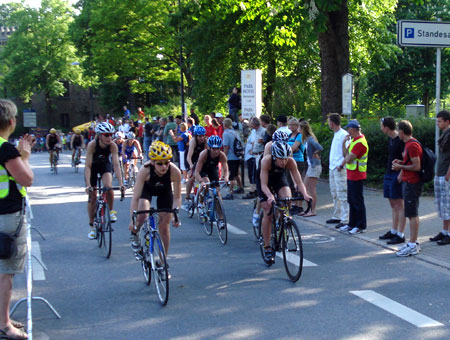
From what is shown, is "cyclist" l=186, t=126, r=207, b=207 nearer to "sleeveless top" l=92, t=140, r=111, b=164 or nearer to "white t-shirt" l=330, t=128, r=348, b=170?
"sleeveless top" l=92, t=140, r=111, b=164

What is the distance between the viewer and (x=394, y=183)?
939 cm

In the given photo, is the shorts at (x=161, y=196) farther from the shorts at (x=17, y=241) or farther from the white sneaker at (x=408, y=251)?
the white sneaker at (x=408, y=251)

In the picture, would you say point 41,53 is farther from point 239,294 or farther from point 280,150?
point 239,294

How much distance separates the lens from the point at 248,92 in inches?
726

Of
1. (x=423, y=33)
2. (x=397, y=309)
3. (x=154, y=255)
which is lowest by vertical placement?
(x=397, y=309)

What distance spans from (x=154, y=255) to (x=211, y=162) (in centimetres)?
404

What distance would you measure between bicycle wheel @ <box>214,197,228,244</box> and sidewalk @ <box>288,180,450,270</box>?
2.23 m

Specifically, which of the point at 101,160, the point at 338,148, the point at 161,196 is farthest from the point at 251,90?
the point at 161,196

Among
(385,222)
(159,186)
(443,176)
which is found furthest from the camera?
(385,222)

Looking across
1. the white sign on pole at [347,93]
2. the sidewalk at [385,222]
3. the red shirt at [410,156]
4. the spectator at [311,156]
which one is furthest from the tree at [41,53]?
the red shirt at [410,156]

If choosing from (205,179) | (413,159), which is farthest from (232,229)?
(413,159)

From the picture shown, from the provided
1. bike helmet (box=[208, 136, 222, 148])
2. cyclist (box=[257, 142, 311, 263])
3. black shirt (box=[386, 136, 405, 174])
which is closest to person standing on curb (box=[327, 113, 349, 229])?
black shirt (box=[386, 136, 405, 174])

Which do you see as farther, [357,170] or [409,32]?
[357,170]

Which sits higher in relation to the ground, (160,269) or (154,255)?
(154,255)
